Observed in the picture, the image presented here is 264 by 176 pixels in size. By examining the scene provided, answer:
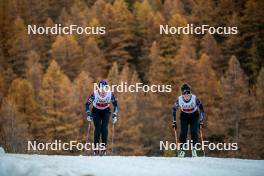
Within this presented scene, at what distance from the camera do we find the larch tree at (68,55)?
71.2 meters

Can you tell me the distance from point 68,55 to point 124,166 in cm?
6451

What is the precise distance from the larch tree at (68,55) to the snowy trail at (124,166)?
61481 mm

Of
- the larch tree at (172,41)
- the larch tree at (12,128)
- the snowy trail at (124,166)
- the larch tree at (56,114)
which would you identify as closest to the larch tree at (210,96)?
the larch tree at (56,114)

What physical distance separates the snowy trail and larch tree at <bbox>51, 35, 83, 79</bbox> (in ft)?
202

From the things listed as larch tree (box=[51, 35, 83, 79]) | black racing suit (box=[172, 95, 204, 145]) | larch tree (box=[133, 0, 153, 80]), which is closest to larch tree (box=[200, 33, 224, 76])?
larch tree (box=[133, 0, 153, 80])

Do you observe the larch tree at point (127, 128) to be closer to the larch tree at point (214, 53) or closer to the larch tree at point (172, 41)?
the larch tree at point (172, 41)

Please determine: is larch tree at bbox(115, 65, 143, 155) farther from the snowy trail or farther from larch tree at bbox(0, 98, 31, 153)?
the snowy trail

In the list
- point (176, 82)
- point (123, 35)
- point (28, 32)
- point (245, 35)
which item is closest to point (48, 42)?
point (28, 32)

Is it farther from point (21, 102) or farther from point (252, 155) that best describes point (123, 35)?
point (252, 155)

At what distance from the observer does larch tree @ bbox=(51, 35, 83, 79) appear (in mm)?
71188

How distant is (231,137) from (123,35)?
3896 cm

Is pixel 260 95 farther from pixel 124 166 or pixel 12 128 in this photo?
pixel 124 166

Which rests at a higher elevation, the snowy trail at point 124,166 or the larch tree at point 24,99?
the larch tree at point 24,99

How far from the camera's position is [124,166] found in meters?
8.92
